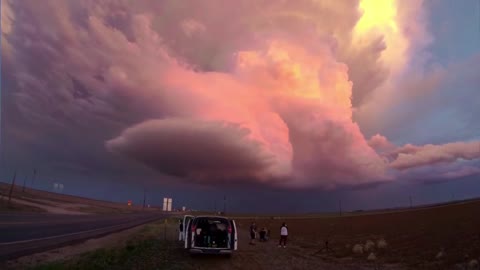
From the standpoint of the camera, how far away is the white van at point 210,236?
21.1 metres

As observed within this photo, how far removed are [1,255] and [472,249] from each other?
27.2m

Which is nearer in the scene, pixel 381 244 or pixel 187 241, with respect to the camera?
pixel 187 241

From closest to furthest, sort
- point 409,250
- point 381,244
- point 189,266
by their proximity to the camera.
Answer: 1. point 189,266
2. point 409,250
3. point 381,244

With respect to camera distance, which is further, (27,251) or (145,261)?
(27,251)

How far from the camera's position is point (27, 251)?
910 inches

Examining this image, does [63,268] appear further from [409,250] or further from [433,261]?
[409,250]

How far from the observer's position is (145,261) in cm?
1978

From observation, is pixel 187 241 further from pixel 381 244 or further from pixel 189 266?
pixel 381 244

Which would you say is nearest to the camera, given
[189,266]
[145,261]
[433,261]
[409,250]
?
[189,266]

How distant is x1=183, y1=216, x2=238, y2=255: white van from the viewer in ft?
69.1

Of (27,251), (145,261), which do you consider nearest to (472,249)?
(145,261)

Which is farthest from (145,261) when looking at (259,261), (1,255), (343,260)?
(343,260)

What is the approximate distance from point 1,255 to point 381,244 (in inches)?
1042

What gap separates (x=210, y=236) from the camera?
21562mm
